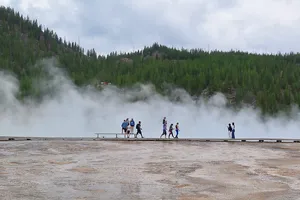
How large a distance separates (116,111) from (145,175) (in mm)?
88907

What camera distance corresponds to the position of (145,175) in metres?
13.7

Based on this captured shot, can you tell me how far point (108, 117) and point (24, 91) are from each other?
1972cm

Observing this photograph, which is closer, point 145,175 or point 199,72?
point 145,175

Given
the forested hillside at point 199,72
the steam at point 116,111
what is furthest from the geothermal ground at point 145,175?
the forested hillside at point 199,72

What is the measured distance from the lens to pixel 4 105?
320ft

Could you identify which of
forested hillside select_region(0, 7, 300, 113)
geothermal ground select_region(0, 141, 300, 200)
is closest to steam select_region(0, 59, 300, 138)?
forested hillside select_region(0, 7, 300, 113)

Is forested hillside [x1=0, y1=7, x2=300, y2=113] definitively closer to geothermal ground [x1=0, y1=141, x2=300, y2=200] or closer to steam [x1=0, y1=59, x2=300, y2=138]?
steam [x1=0, y1=59, x2=300, y2=138]

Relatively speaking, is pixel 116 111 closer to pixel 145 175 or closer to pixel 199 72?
pixel 199 72

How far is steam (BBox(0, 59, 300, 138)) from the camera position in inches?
3666

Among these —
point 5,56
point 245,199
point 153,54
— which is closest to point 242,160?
point 245,199

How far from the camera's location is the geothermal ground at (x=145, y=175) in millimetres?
10875

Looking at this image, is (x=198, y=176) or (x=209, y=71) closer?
(x=198, y=176)

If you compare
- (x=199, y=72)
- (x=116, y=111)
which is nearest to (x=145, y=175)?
(x=116, y=111)

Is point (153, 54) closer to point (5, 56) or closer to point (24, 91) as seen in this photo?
point (5, 56)
